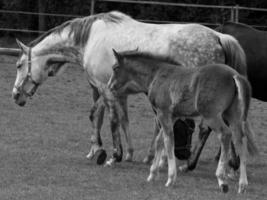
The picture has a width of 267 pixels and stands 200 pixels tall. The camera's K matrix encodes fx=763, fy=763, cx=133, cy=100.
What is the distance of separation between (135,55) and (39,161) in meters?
1.88

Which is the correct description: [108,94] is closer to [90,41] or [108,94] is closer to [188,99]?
[90,41]

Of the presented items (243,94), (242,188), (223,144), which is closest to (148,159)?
(223,144)

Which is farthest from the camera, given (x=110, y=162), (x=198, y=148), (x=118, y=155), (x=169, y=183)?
(x=118, y=155)

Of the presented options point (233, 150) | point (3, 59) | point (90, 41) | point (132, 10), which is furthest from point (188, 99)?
point (132, 10)

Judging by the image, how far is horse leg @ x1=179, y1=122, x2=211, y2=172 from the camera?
351 inches

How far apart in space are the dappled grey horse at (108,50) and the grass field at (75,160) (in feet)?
2.15

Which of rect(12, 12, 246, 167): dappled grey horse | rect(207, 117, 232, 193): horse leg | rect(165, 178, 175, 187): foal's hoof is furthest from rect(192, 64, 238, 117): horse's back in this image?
rect(12, 12, 246, 167): dappled grey horse

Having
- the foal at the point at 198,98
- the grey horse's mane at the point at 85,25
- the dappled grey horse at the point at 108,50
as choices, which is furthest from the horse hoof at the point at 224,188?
the grey horse's mane at the point at 85,25

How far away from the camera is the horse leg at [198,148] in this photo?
29.3 ft

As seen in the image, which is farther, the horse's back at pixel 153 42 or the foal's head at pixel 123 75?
the horse's back at pixel 153 42

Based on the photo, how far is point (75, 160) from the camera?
31.2 ft

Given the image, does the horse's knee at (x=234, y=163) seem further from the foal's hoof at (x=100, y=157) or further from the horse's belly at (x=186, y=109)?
the foal's hoof at (x=100, y=157)

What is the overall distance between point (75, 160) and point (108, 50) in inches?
56.3

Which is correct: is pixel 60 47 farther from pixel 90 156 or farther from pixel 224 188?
pixel 224 188
